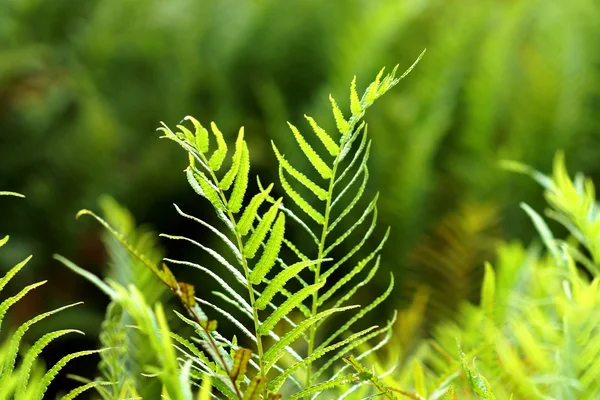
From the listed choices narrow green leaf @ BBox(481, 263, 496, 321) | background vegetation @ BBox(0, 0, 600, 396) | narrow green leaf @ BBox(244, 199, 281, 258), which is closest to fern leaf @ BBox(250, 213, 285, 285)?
narrow green leaf @ BBox(244, 199, 281, 258)

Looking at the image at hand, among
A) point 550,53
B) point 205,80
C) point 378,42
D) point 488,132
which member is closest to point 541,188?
point 488,132

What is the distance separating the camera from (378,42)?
1.20m

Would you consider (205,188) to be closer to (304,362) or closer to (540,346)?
(304,362)

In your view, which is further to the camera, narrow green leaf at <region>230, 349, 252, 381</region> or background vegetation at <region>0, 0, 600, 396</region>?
background vegetation at <region>0, 0, 600, 396</region>

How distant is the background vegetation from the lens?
1.09 meters

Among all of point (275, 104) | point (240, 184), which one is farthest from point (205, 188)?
point (275, 104)

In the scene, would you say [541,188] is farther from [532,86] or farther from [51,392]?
[51,392]

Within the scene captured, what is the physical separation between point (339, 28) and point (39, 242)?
64 centimetres

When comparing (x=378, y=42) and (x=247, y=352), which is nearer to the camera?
(x=247, y=352)

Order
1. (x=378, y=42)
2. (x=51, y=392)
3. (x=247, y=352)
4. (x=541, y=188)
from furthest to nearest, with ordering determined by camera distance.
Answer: (x=378, y=42) < (x=541, y=188) < (x=51, y=392) < (x=247, y=352)

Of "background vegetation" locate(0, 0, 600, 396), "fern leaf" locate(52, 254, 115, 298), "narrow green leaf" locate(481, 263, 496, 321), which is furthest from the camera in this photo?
"background vegetation" locate(0, 0, 600, 396)

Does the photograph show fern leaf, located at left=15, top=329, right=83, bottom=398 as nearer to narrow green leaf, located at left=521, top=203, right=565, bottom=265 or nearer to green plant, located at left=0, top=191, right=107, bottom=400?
green plant, located at left=0, top=191, right=107, bottom=400

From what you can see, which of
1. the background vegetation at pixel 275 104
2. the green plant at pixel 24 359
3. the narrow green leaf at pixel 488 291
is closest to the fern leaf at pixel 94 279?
the green plant at pixel 24 359

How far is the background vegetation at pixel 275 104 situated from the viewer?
109cm
